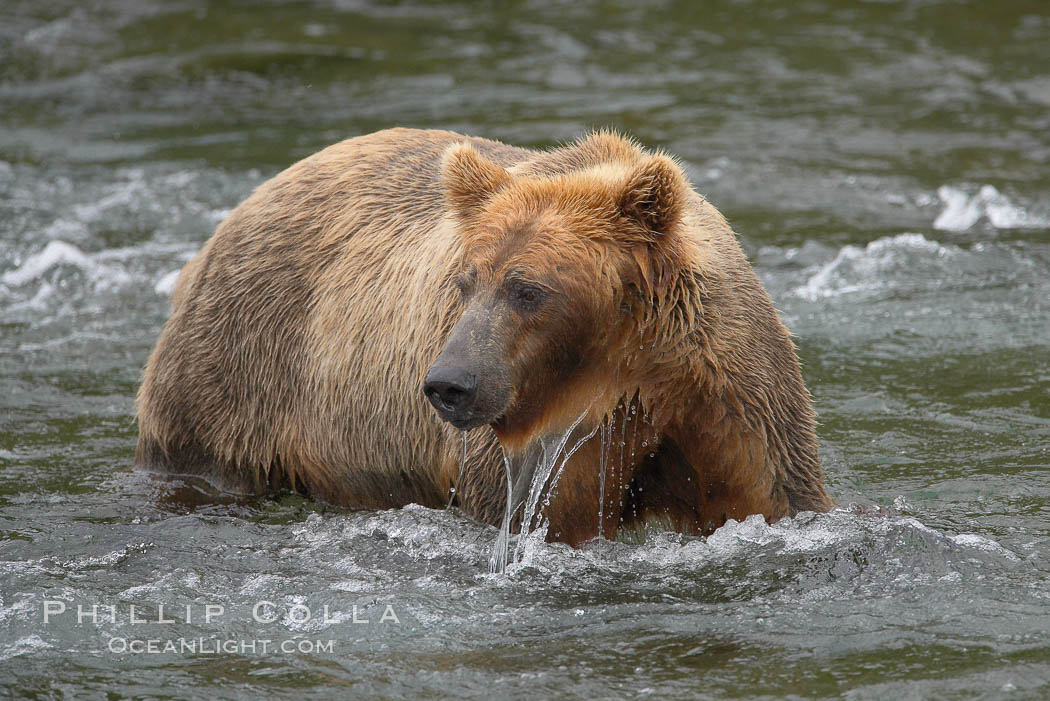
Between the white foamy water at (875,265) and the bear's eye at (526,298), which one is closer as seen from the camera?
the bear's eye at (526,298)

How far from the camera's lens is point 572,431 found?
17.3 feet

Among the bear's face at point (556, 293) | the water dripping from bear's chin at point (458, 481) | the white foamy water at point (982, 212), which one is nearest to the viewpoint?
the bear's face at point (556, 293)

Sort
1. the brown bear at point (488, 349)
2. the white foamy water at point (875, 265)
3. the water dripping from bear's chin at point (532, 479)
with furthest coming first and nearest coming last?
the white foamy water at point (875, 265)
the water dripping from bear's chin at point (532, 479)
the brown bear at point (488, 349)

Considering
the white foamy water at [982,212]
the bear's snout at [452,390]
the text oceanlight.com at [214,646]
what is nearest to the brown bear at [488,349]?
the bear's snout at [452,390]

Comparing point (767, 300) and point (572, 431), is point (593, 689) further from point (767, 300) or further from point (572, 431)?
point (767, 300)

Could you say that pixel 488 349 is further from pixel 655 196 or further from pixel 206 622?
pixel 206 622

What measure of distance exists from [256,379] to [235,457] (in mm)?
418

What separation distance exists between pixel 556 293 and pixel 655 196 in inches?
19.5

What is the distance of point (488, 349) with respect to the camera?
4.84 m

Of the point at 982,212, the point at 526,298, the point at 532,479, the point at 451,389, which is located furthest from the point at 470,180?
the point at 982,212

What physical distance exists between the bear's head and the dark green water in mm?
770

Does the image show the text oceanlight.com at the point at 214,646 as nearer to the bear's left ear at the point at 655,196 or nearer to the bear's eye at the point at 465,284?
the bear's eye at the point at 465,284

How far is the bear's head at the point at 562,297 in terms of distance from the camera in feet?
15.9

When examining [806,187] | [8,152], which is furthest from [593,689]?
[8,152]
